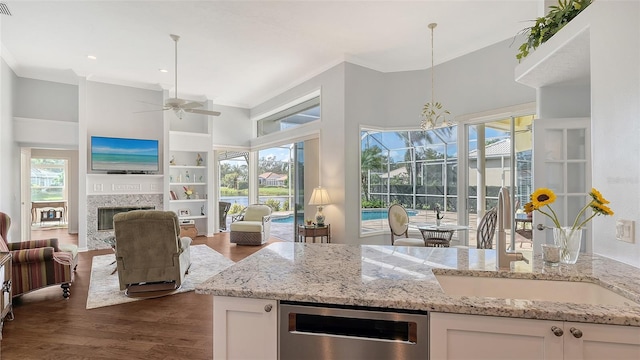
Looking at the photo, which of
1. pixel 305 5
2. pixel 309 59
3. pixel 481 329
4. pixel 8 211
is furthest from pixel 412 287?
pixel 8 211

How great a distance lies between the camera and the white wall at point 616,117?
1501 mm

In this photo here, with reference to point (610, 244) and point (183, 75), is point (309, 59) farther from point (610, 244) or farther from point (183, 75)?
point (610, 244)

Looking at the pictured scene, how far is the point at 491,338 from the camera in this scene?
1.08 metres

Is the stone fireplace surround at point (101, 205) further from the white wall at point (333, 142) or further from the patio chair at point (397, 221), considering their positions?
the patio chair at point (397, 221)

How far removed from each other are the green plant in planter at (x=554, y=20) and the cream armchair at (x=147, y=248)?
3780 mm

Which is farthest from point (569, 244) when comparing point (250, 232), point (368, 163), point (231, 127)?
point (231, 127)

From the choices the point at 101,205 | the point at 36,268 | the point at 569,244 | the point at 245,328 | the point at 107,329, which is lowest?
the point at 107,329

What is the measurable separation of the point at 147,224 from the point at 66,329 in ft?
3.74

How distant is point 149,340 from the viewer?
2586 millimetres

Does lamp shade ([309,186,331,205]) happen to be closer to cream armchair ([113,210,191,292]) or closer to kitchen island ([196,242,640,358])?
cream armchair ([113,210,191,292])

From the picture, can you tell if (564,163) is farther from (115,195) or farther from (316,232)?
(115,195)

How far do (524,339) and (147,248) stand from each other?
11.9 feet

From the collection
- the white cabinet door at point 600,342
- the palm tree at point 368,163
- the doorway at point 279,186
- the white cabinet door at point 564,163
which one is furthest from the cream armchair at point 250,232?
the white cabinet door at point 600,342

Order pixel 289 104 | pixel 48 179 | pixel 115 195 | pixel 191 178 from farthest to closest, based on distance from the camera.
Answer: pixel 48 179, pixel 191 178, pixel 289 104, pixel 115 195
